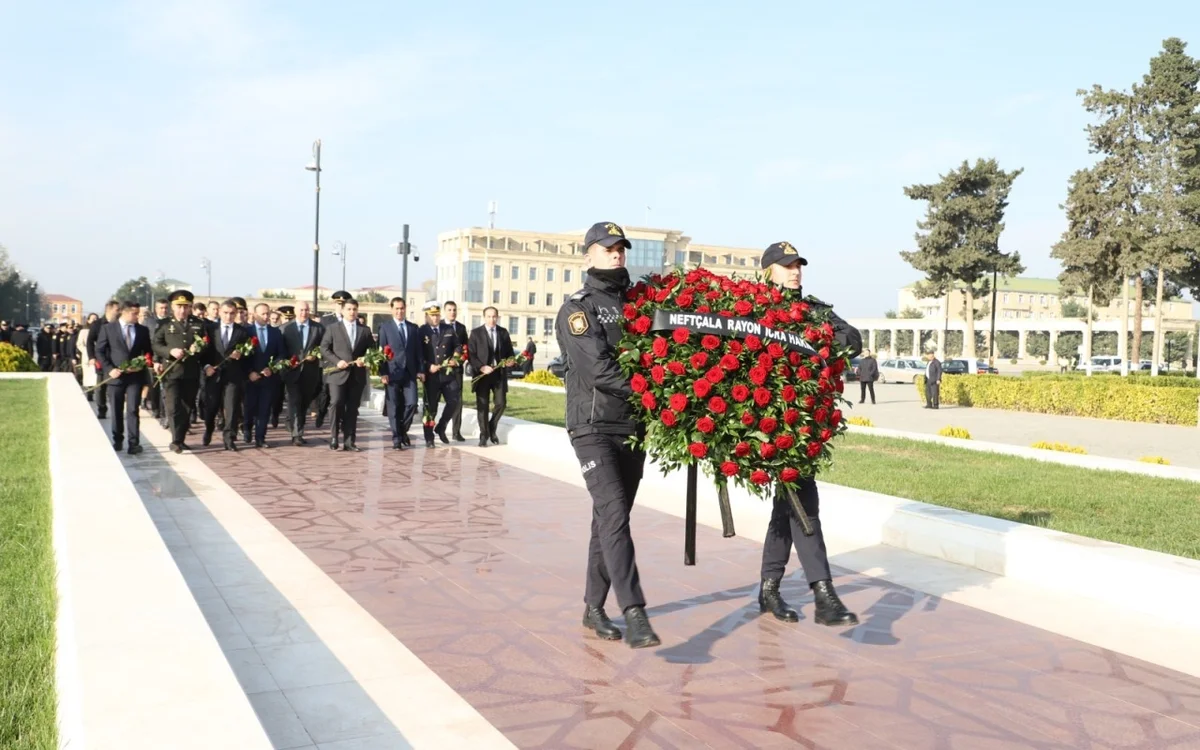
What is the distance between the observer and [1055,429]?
22.1 metres

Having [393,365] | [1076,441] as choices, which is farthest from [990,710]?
[1076,441]

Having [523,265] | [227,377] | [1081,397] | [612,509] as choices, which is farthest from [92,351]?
[523,265]

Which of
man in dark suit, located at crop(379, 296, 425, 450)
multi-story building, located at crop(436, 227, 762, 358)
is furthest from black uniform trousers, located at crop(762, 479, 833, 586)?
multi-story building, located at crop(436, 227, 762, 358)

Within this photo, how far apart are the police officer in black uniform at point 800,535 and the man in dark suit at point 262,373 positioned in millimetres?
9096

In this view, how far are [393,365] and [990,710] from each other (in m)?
9.95

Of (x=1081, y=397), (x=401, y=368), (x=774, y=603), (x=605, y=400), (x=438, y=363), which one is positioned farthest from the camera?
(x=1081, y=397)

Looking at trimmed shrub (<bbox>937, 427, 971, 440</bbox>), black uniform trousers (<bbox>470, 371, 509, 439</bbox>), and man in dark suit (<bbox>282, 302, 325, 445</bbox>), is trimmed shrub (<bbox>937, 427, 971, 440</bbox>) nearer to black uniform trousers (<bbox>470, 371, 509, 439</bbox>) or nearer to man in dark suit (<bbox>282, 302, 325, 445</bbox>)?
black uniform trousers (<bbox>470, 371, 509, 439</bbox>)

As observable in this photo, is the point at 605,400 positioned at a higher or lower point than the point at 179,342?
lower

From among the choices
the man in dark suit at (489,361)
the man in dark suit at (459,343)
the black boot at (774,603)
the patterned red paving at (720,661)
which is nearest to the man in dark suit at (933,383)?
the man in dark suit at (459,343)

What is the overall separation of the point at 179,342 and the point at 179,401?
687 millimetres

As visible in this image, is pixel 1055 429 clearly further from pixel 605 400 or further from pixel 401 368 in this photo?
pixel 605 400

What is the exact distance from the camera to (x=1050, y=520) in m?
8.51

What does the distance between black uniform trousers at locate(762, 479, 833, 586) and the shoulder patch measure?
4.26 ft

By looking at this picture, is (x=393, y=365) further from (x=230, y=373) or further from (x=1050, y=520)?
(x=1050, y=520)
